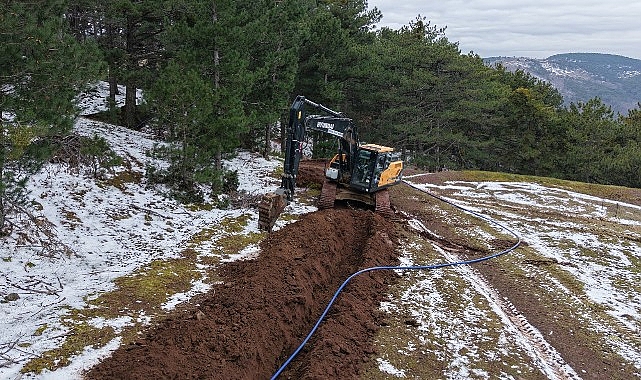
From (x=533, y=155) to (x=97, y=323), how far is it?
33400 mm

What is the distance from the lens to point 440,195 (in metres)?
22.7

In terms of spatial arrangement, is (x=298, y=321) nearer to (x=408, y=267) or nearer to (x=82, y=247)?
(x=408, y=267)

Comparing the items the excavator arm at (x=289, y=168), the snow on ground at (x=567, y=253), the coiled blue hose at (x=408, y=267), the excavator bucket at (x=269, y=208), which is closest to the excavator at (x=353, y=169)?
the excavator arm at (x=289, y=168)

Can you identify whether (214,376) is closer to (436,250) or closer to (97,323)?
(97,323)

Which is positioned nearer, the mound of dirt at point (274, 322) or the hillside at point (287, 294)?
the mound of dirt at point (274, 322)

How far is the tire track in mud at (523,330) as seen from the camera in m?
8.38

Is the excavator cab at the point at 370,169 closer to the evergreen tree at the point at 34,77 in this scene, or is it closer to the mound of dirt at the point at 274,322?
the mound of dirt at the point at 274,322

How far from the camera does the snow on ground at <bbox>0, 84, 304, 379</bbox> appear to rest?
7508 mm

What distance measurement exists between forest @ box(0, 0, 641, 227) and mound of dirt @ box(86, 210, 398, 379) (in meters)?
3.75

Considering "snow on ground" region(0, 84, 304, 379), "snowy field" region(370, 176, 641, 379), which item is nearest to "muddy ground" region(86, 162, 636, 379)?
"snowy field" region(370, 176, 641, 379)

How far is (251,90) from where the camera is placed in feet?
59.8

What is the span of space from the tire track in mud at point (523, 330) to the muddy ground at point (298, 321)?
19 centimetres

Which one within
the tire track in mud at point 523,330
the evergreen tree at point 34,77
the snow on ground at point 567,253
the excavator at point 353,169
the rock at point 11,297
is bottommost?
the tire track in mud at point 523,330

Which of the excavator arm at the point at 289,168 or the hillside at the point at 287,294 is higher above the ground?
the excavator arm at the point at 289,168
